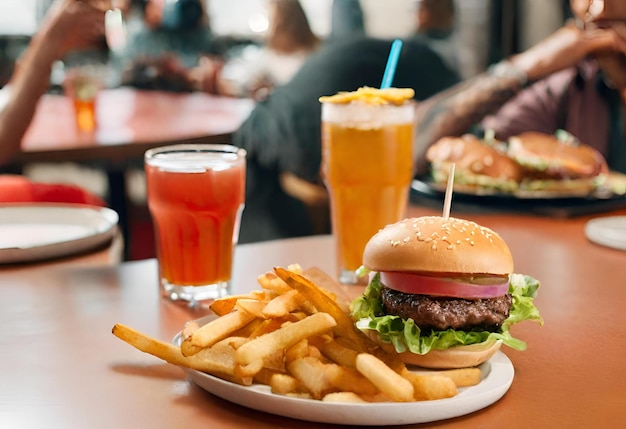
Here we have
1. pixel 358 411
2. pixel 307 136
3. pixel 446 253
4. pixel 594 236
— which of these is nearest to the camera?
pixel 358 411

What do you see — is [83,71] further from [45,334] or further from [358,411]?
[358,411]

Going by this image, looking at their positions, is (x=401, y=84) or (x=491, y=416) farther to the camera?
(x=401, y=84)

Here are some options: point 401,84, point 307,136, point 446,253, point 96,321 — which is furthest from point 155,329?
point 401,84

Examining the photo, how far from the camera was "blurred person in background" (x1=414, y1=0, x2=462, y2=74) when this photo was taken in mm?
4191

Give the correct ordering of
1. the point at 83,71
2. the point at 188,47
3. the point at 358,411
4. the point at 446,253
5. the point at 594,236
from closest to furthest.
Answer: the point at 358,411 < the point at 446,253 < the point at 594,236 < the point at 83,71 < the point at 188,47

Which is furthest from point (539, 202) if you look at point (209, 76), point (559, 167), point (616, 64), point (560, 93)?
point (209, 76)

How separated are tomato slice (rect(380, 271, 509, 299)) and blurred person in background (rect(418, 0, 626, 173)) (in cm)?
85

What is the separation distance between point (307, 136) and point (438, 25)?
1018 millimetres

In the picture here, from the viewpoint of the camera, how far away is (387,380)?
945 millimetres

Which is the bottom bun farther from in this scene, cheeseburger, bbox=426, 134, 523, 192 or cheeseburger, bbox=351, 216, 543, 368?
cheeseburger, bbox=426, 134, 523, 192

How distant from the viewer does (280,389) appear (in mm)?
991

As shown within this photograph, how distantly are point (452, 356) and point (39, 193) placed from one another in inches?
70.3

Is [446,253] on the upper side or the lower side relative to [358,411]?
upper

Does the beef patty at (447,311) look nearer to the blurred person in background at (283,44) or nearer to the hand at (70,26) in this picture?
the hand at (70,26)
